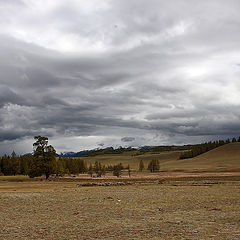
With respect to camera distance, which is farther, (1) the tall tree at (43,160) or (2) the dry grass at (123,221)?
(1) the tall tree at (43,160)

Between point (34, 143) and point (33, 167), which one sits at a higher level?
point (34, 143)

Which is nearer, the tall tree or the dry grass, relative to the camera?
the dry grass

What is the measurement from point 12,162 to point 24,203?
4079 inches

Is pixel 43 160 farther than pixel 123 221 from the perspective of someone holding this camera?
Yes

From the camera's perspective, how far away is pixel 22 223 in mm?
18672

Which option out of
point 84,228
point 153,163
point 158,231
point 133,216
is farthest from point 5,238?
point 153,163

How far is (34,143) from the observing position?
79.1 meters

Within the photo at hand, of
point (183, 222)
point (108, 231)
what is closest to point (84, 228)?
point (108, 231)

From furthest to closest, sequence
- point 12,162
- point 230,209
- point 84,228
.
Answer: point 12,162 < point 230,209 < point 84,228

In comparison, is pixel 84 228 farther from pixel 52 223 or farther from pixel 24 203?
pixel 24 203

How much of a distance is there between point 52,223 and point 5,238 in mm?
4261

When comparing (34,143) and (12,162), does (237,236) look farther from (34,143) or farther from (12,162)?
(12,162)

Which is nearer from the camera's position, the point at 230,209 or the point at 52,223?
the point at 52,223

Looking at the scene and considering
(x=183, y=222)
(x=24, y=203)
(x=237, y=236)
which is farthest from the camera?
(x=24, y=203)
